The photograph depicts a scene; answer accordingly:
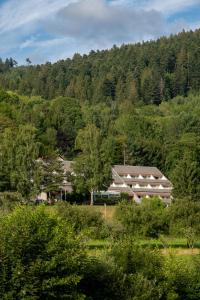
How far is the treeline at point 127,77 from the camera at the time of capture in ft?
531

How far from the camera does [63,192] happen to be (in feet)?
235

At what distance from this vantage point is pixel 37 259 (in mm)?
23656

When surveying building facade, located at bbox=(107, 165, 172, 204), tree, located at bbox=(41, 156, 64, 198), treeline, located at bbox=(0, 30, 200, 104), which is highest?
treeline, located at bbox=(0, 30, 200, 104)

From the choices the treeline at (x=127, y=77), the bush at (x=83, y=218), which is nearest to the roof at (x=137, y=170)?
the bush at (x=83, y=218)

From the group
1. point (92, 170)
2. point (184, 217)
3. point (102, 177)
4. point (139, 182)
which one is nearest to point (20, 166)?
point (92, 170)

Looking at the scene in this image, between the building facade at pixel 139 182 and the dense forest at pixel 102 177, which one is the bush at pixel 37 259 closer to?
the dense forest at pixel 102 177

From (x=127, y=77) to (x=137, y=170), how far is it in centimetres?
8149

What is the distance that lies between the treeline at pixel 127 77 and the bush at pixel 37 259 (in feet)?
430

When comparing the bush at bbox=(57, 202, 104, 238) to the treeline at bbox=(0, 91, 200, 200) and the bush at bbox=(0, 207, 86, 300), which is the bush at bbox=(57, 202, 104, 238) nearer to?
the treeline at bbox=(0, 91, 200, 200)

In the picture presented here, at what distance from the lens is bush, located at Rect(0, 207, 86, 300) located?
23.3 metres

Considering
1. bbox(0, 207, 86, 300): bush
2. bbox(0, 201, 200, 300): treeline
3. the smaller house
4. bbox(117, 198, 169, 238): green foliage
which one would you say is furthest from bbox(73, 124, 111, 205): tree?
bbox(0, 207, 86, 300): bush

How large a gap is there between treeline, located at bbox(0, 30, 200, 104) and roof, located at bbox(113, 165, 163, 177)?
2560 inches

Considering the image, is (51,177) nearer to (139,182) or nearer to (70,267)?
(139,182)

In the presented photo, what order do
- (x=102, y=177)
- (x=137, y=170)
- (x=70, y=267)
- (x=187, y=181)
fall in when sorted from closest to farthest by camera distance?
(x=70, y=267) < (x=102, y=177) < (x=187, y=181) < (x=137, y=170)
